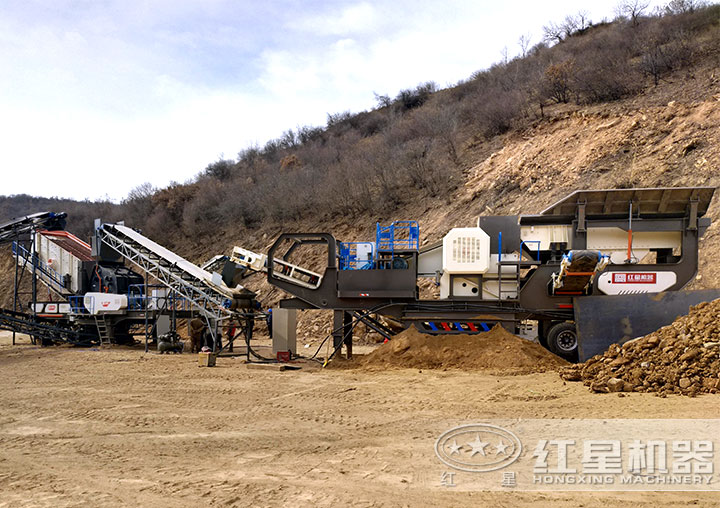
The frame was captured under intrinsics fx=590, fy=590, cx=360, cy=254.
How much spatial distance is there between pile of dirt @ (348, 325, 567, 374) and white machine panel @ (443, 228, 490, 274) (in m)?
1.53

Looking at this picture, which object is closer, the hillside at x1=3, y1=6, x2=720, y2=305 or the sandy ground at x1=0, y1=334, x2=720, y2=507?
the sandy ground at x1=0, y1=334, x2=720, y2=507

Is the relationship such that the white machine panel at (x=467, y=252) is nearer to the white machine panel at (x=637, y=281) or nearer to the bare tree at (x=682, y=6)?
the white machine panel at (x=637, y=281)

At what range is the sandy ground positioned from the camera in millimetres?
4914

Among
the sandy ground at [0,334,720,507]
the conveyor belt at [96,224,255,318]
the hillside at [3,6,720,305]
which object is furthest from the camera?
the hillside at [3,6,720,305]

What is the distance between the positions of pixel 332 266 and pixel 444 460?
360 inches

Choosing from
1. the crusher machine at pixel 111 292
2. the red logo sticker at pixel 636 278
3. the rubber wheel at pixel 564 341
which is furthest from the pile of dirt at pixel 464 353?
the crusher machine at pixel 111 292

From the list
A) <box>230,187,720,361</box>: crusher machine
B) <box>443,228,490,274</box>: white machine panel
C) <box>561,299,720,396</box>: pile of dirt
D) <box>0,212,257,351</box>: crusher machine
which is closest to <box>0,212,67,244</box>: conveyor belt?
<box>0,212,257,351</box>: crusher machine

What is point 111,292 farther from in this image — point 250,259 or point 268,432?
point 268,432

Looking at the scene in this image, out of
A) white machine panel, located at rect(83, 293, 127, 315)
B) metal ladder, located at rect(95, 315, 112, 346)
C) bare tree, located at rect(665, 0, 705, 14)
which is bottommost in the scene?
metal ladder, located at rect(95, 315, 112, 346)

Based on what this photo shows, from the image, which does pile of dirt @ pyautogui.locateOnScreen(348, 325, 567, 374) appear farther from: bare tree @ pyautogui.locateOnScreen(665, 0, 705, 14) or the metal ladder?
bare tree @ pyautogui.locateOnScreen(665, 0, 705, 14)

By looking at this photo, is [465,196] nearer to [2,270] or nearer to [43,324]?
[43,324]

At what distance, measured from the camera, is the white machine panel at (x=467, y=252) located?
13.8 meters

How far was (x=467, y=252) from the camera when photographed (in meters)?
13.9

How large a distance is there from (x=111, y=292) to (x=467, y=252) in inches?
595
